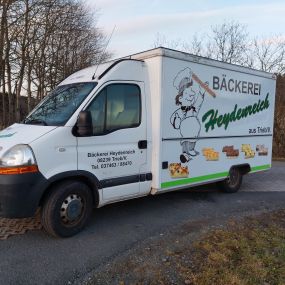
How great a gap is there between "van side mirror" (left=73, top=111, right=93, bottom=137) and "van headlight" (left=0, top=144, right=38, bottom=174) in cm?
68

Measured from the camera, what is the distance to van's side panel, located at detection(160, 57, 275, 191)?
5.78 meters

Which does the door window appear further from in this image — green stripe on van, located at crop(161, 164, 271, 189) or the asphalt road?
the asphalt road

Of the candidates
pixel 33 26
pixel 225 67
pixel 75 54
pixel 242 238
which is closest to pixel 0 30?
pixel 33 26

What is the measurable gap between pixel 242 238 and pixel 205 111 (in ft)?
8.42

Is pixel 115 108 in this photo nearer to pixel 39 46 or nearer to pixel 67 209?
pixel 67 209

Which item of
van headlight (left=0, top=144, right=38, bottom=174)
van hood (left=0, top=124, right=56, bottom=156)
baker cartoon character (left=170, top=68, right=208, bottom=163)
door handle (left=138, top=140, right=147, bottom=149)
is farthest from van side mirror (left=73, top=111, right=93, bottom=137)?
baker cartoon character (left=170, top=68, right=208, bottom=163)

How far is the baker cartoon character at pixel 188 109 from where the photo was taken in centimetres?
586

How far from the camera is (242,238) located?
4.67 m

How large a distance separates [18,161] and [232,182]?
4964 mm

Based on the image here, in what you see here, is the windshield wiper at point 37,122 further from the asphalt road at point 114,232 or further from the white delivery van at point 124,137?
the asphalt road at point 114,232

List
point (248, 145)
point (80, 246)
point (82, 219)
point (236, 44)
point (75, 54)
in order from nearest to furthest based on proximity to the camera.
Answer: point (80, 246), point (82, 219), point (248, 145), point (236, 44), point (75, 54)

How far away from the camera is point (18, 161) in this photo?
4.28m

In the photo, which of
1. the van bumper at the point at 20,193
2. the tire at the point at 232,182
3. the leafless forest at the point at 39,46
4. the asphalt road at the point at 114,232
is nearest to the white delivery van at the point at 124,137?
the van bumper at the point at 20,193

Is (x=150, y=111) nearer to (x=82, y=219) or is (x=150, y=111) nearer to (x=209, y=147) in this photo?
(x=209, y=147)
